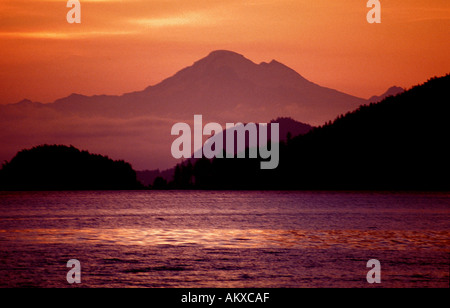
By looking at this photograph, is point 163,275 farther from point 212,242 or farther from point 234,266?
point 212,242

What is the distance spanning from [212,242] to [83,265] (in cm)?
2318

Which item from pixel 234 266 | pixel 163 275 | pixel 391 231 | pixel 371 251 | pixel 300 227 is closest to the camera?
pixel 163 275

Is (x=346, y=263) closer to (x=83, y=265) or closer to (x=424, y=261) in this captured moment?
(x=424, y=261)

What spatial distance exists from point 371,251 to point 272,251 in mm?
8872

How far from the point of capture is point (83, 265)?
1843 inches

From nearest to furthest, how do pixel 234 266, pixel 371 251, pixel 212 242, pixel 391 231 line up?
pixel 234 266 → pixel 371 251 → pixel 212 242 → pixel 391 231
